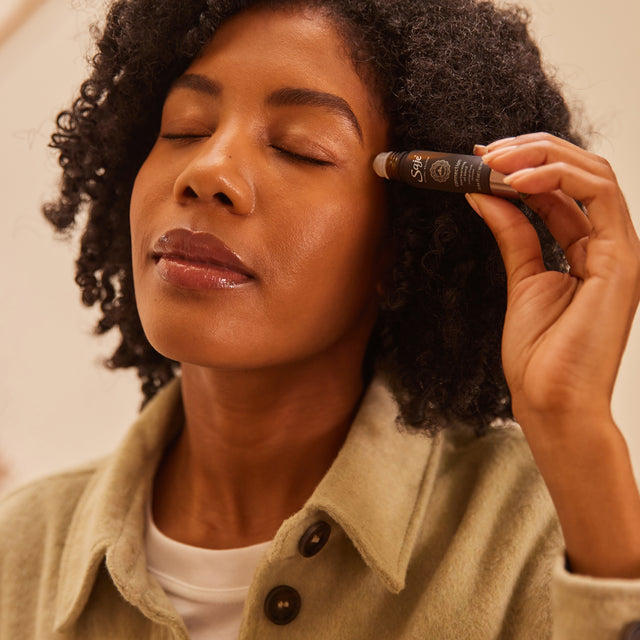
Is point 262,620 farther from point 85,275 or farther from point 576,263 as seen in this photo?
point 85,275

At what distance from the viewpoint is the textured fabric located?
110 cm

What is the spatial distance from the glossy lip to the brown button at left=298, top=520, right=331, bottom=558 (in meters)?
0.36

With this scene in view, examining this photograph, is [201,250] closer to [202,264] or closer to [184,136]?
[202,264]

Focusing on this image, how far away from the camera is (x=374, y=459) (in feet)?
3.95

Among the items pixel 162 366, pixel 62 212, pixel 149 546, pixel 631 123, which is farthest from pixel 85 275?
pixel 631 123

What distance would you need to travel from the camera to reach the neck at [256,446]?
1.28m

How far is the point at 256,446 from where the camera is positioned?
1.31 metres

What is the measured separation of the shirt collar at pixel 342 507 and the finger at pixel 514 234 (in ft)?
1.10

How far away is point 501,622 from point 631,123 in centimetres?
94

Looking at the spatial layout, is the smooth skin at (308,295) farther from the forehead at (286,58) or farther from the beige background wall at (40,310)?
the beige background wall at (40,310)

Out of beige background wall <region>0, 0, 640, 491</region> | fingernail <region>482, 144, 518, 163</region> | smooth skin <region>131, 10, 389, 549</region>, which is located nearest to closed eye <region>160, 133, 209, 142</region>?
smooth skin <region>131, 10, 389, 549</region>

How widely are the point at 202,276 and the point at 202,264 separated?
17mm

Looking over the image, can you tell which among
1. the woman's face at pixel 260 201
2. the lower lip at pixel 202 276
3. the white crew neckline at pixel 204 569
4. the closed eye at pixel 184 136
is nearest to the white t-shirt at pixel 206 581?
the white crew neckline at pixel 204 569

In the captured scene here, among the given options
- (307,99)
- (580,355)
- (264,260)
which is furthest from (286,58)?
(580,355)
